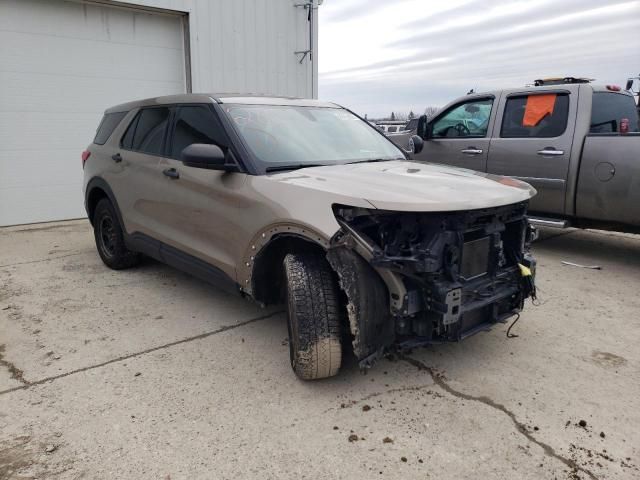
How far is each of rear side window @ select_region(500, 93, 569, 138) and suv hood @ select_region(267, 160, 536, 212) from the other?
9.30 ft

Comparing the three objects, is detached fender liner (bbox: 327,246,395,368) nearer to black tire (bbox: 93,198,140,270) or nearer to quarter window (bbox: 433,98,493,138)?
black tire (bbox: 93,198,140,270)

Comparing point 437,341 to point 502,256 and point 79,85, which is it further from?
point 79,85

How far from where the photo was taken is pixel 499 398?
9.59ft

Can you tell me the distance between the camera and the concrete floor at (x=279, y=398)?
239 centimetres

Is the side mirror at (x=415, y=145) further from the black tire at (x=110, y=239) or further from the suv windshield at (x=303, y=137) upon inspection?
the black tire at (x=110, y=239)

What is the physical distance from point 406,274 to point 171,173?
2.27 meters

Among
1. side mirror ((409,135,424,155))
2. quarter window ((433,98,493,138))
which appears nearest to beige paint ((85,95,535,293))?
side mirror ((409,135,424,155))

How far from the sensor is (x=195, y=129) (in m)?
3.99

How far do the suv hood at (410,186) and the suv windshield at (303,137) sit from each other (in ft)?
0.58

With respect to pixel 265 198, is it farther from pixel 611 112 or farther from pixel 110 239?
pixel 611 112

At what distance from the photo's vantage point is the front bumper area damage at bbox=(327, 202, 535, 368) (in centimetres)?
271

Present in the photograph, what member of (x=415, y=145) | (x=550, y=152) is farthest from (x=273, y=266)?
(x=550, y=152)

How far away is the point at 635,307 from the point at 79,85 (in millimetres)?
8241

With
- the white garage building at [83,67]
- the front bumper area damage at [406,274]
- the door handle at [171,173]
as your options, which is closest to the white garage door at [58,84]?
the white garage building at [83,67]
